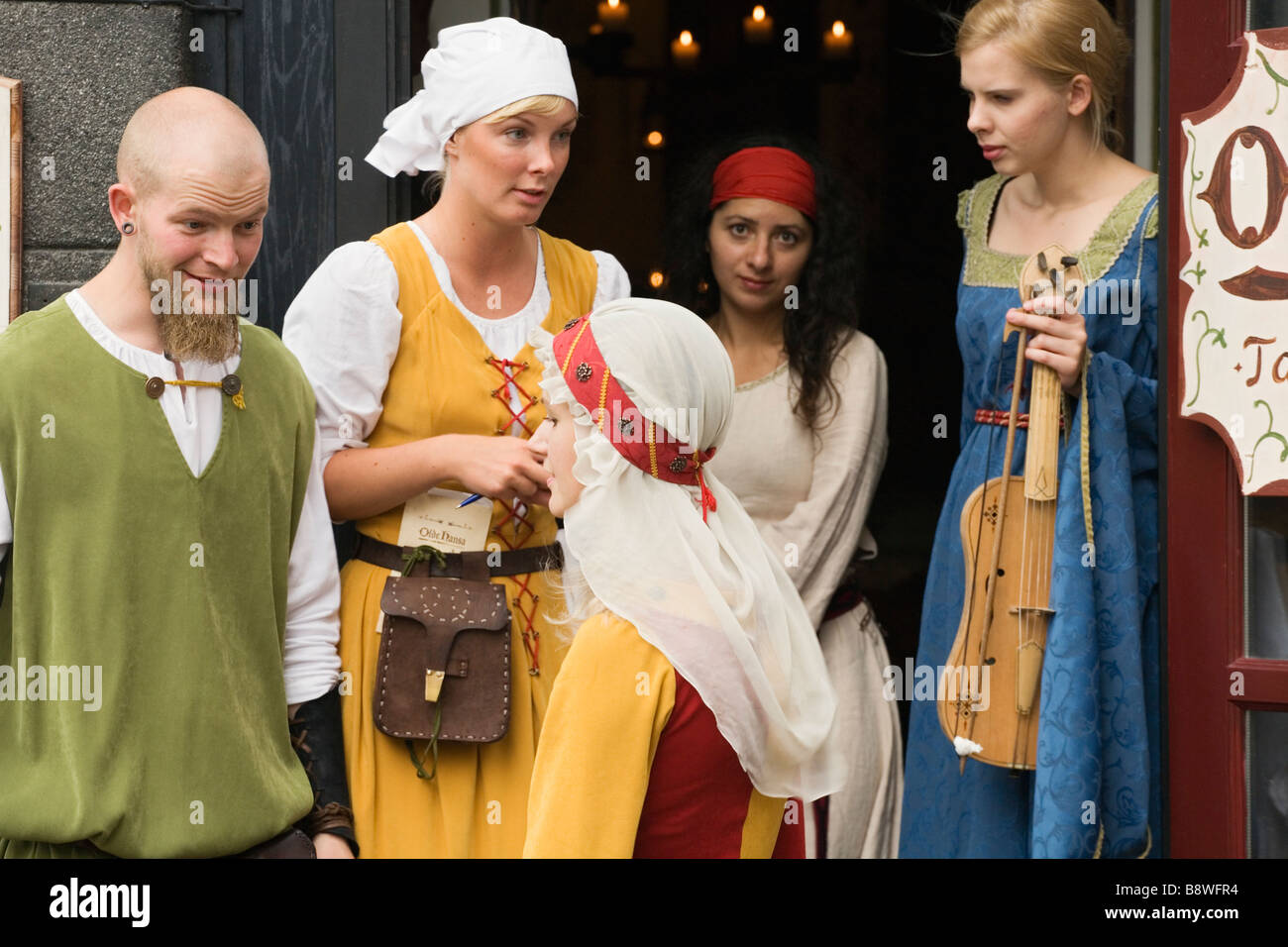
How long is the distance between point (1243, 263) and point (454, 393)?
1.68 meters

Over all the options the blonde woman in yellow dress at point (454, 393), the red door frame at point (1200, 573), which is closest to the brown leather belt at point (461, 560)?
the blonde woman in yellow dress at point (454, 393)

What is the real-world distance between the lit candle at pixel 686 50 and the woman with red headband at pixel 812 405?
1932mm

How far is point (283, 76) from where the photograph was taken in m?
3.85

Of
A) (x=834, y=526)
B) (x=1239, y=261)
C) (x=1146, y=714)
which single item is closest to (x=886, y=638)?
(x=834, y=526)

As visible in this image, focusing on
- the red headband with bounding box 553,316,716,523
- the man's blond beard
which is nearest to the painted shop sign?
the red headband with bounding box 553,316,716,523

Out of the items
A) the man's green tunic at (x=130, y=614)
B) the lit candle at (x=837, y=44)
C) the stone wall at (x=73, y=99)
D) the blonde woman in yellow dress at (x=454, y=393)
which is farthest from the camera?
the lit candle at (x=837, y=44)

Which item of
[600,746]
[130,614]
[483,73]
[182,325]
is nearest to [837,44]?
[483,73]

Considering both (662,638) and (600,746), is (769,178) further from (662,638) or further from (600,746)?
(600,746)

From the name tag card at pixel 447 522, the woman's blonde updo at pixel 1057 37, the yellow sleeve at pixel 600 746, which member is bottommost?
the yellow sleeve at pixel 600 746

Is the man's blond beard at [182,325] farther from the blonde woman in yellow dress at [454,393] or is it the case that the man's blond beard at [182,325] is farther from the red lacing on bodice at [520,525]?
the red lacing on bodice at [520,525]

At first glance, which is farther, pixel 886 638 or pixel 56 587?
pixel 886 638

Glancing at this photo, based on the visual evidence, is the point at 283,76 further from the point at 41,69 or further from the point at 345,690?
the point at 345,690

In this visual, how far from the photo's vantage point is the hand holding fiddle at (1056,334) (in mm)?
3484

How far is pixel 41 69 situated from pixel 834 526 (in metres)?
2.11
